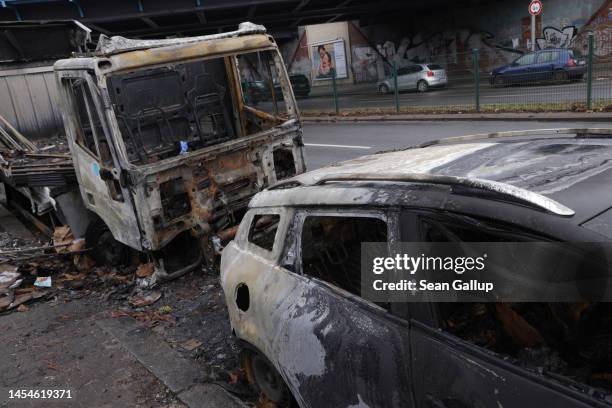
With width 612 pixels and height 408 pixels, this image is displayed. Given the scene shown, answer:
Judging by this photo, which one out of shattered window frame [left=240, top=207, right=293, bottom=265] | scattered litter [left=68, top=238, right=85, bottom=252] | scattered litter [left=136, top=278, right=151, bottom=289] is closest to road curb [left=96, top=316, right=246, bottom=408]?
scattered litter [left=136, top=278, right=151, bottom=289]

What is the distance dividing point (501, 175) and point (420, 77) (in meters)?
22.8

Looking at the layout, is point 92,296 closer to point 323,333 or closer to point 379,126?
point 323,333

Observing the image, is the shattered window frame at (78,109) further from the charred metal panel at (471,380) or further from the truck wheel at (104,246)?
the charred metal panel at (471,380)

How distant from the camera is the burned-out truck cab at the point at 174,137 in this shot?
18.0 ft

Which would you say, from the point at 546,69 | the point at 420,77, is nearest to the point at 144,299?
the point at 546,69

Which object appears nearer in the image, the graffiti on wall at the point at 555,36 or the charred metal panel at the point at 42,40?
the charred metal panel at the point at 42,40

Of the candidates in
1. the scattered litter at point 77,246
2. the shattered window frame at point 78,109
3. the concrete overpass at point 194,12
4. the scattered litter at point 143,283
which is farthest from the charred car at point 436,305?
the concrete overpass at point 194,12

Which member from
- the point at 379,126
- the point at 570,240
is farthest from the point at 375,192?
the point at 379,126

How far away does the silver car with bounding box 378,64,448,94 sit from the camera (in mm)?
22781

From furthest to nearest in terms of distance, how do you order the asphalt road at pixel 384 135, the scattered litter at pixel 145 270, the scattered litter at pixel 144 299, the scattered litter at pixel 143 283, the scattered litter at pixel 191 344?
the asphalt road at pixel 384 135, the scattered litter at pixel 145 270, the scattered litter at pixel 143 283, the scattered litter at pixel 144 299, the scattered litter at pixel 191 344

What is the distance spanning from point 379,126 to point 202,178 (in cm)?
→ 1115

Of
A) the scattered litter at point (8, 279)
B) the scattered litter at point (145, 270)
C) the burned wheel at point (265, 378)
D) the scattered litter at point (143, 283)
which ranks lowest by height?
the scattered litter at point (143, 283)

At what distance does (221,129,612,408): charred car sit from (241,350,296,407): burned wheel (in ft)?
0.06

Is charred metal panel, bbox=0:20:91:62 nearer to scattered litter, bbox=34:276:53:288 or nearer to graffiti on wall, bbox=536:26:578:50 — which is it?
scattered litter, bbox=34:276:53:288
